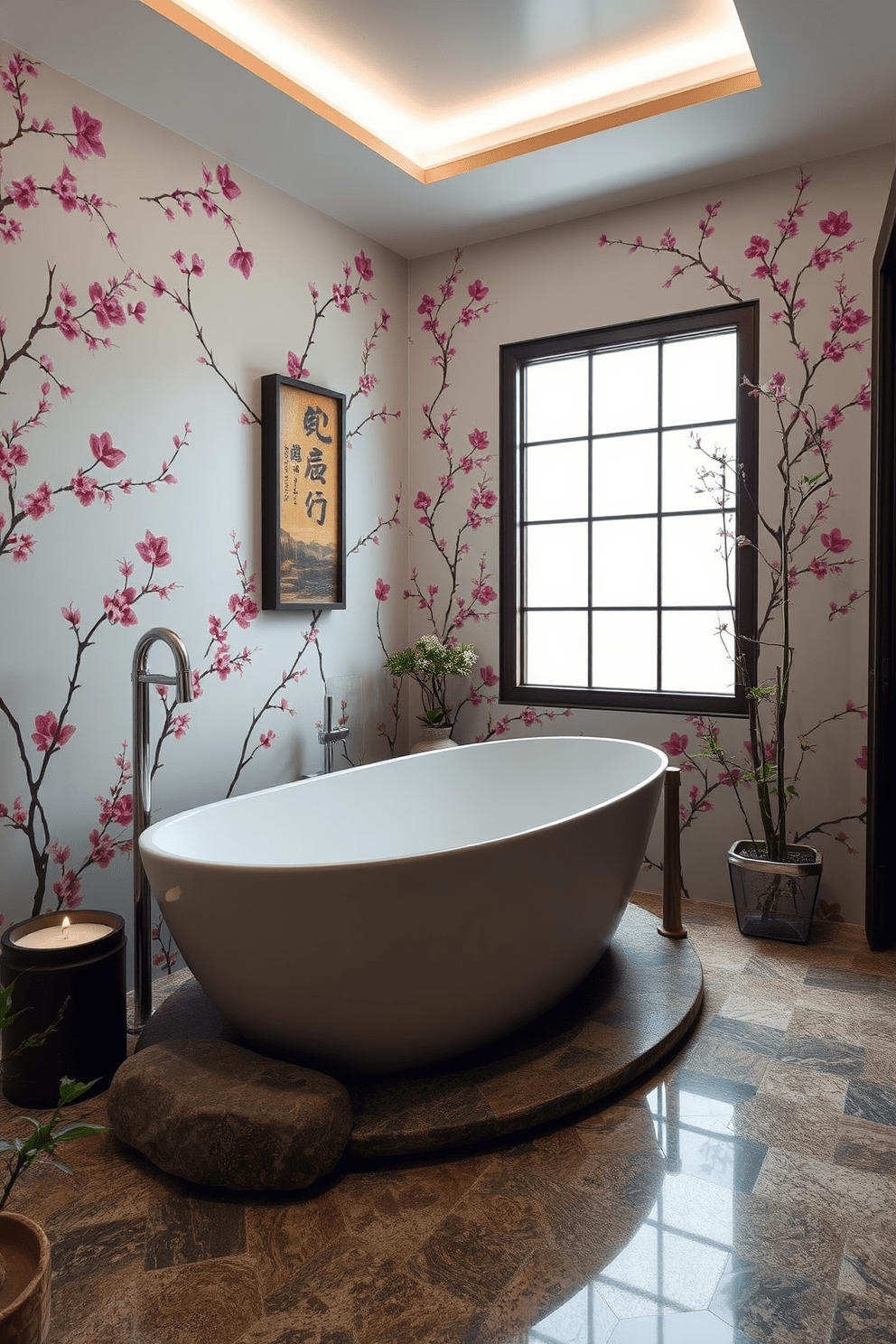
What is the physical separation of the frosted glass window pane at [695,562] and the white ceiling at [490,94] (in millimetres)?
1130

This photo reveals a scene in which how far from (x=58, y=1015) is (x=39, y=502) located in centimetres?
124

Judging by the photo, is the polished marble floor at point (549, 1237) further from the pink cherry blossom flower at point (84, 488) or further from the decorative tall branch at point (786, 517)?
the pink cherry blossom flower at point (84, 488)

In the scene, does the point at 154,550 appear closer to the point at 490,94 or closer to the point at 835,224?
the point at 490,94

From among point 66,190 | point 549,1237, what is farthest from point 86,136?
point 549,1237

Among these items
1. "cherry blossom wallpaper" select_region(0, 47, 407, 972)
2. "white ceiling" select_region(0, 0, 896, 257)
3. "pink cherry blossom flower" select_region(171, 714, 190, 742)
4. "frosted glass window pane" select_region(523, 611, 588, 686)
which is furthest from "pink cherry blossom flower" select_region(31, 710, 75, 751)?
"frosted glass window pane" select_region(523, 611, 588, 686)

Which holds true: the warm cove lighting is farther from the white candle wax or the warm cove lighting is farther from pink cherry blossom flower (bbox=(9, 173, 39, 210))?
the white candle wax

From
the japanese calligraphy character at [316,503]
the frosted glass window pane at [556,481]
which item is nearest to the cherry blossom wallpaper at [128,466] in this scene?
the japanese calligraphy character at [316,503]

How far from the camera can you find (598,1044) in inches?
79.7

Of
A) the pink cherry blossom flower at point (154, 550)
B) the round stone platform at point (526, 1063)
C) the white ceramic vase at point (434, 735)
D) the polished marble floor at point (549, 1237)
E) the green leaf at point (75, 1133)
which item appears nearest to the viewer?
the green leaf at point (75, 1133)

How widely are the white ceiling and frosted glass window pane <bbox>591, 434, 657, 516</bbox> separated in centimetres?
83

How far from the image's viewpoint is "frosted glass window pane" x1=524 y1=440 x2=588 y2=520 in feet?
11.6

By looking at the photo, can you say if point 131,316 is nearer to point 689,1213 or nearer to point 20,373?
point 20,373

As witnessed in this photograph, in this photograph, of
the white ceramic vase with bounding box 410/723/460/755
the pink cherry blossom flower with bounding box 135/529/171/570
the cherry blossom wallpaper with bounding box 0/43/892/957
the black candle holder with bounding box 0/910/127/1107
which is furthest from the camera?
the white ceramic vase with bounding box 410/723/460/755

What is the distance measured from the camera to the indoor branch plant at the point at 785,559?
2900 mm
